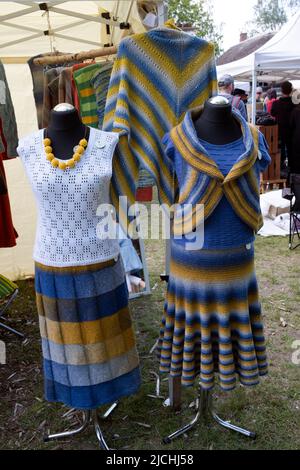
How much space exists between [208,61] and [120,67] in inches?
14.3

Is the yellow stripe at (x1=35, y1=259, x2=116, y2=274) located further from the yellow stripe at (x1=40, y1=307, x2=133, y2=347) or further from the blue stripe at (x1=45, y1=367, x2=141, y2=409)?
the blue stripe at (x1=45, y1=367, x2=141, y2=409)

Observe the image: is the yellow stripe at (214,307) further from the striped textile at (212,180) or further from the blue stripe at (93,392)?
the blue stripe at (93,392)

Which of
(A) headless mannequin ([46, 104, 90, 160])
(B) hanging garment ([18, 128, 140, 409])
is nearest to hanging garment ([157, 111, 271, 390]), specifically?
(B) hanging garment ([18, 128, 140, 409])

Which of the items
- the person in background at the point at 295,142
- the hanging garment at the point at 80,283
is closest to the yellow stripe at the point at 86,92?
the hanging garment at the point at 80,283

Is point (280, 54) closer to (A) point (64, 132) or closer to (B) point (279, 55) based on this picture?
(B) point (279, 55)

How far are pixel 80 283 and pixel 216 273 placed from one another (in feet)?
1.63

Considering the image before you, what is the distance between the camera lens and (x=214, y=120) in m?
1.55

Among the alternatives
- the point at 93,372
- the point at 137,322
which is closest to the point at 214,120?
the point at 93,372

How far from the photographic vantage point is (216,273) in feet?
5.15

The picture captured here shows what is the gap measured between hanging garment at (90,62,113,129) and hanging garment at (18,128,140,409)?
742 millimetres

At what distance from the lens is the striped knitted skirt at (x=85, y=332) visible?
5.21 feet

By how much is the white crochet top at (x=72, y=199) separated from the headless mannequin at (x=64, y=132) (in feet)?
0.14

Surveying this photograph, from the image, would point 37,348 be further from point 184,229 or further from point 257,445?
point 184,229

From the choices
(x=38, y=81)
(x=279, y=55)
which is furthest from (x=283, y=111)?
(x=38, y=81)
